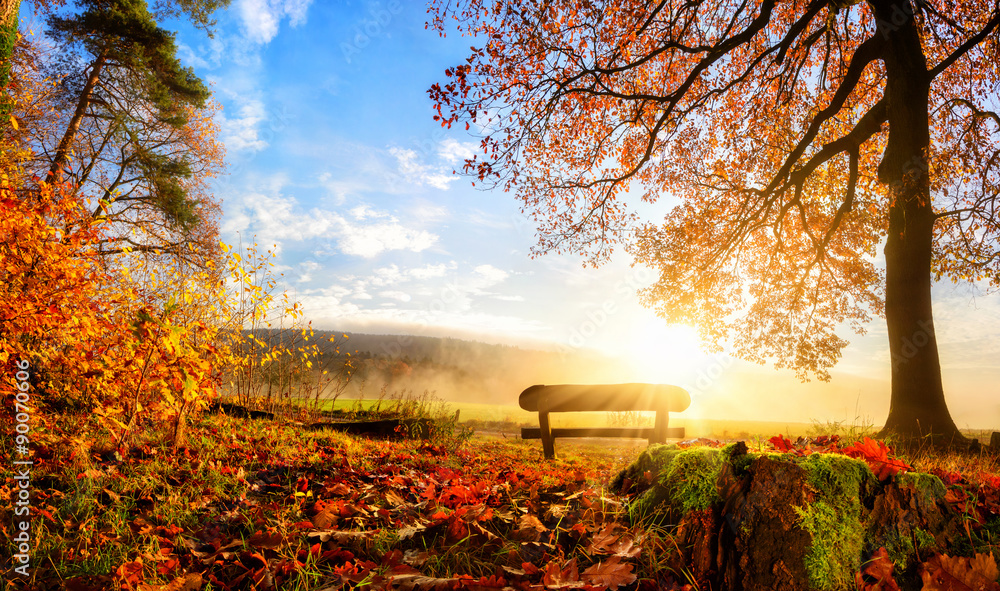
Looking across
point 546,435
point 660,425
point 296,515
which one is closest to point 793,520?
point 296,515

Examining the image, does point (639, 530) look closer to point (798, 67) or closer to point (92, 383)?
point (92, 383)

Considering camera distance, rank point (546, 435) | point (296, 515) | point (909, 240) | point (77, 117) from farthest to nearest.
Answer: point (77, 117) < point (909, 240) < point (546, 435) < point (296, 515)

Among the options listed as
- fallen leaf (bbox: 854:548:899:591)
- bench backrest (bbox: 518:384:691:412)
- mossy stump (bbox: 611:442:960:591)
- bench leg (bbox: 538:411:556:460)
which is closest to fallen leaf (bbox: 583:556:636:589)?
mossy stump (bbox: 611:442:960:591)

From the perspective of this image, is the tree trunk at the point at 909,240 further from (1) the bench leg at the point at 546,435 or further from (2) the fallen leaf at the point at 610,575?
(2) the fallen leaf at the point at 610,575

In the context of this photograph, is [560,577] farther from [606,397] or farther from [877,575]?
[606,397]

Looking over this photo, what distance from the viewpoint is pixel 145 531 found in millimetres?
2791

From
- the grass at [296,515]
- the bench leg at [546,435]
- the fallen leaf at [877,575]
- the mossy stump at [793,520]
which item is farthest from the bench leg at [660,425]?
the fallen leaf at [877,575]

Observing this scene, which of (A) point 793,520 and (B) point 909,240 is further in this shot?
(B) point 909,240

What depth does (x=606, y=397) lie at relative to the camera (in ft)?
24.5

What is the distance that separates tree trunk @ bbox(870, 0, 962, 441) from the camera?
23.6ft

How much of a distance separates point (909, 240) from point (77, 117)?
23.0 m

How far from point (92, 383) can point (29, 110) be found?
1430 centimetres

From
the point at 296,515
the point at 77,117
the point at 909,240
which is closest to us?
the point at 296,515

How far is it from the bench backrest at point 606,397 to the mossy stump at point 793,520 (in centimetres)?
511
